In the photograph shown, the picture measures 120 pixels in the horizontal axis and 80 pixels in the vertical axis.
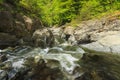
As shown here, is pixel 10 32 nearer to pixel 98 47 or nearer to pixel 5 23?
pixel 5 23

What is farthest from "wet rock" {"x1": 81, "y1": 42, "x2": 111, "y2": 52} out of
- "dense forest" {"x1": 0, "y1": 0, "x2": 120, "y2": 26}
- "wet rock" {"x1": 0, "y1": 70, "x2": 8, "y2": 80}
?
"wet rock" {"x1": 0, "y1": 70, "x2": 8, "y2": 80}

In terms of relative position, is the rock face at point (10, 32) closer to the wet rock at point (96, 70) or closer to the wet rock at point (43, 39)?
the wet rock at point (43, 39)

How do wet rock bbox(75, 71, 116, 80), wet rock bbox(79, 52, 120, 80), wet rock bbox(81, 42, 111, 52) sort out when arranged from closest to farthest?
wet rock bbox(75, 71, 116, 80)
wet rock bbox(79, 52, 120, 80)
wet rock bbox(81, 42, 111, 52)

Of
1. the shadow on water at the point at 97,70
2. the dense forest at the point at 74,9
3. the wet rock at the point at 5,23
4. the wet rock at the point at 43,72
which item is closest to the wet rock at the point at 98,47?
the shadow on water at the point at 97,70

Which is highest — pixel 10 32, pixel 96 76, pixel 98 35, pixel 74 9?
pixel 74 9

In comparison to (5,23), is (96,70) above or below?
below

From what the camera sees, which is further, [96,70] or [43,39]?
[43,39]

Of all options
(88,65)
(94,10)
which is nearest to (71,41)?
(94,10)

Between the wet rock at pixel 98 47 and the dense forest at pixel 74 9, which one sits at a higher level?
the dense forest at pixel 74 9

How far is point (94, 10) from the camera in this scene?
96.7ft

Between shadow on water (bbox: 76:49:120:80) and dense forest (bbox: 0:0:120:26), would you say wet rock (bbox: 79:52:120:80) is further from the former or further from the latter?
dense forest (bbox: 0:0:120:26)

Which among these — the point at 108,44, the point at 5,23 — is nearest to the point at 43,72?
the point at 5,23

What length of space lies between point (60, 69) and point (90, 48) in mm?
7943

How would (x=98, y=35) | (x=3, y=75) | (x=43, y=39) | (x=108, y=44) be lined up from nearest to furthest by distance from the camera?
1. (x=3, y=75)
2. (x=108, y=44)
3. (x=98, y=35)
4. (x=43, y=39)
